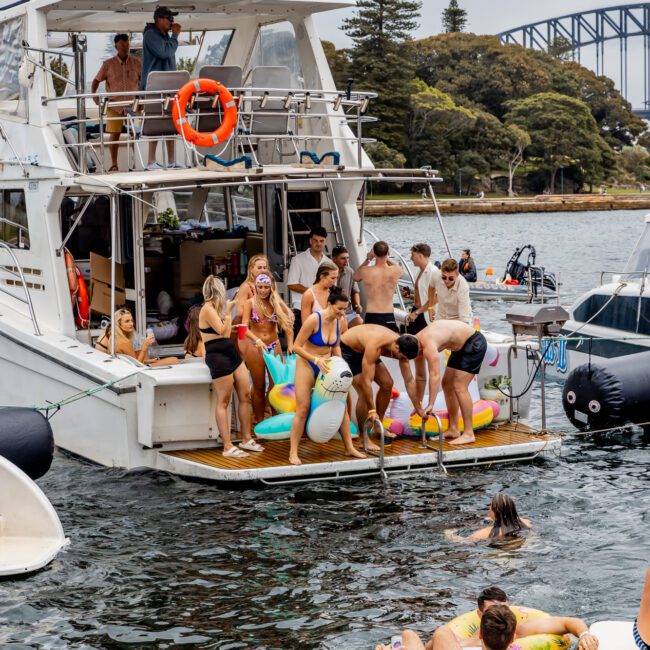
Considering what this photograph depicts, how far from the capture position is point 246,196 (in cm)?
1648

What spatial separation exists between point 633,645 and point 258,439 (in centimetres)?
552

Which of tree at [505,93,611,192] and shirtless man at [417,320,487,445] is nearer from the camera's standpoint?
shirtless man at [417,320,487,445]

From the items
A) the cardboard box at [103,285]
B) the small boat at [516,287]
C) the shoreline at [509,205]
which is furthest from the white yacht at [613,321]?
the shoreline at [509,205]

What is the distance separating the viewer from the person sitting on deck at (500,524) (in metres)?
10.4

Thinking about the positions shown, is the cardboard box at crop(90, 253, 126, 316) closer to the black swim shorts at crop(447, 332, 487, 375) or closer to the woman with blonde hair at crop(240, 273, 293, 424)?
the woman with blonde hair at crop(240, 273, 293, 424)

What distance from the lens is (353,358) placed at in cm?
1206

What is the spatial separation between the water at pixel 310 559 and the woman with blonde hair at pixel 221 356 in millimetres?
760

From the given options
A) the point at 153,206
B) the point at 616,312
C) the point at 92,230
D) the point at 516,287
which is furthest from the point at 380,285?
the point at 516,287

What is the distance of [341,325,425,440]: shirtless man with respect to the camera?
11.9m

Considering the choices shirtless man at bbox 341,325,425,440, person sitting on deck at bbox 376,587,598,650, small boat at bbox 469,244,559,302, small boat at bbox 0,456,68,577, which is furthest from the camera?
small boat at bbox 469,244,559,302

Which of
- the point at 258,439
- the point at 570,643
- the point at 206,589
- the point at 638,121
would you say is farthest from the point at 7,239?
the point at 638,121

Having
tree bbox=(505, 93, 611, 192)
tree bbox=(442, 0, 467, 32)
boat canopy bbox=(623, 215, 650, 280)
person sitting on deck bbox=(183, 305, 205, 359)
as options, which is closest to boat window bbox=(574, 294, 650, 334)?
boat canopy bbox=(623, 215, 650, 280)

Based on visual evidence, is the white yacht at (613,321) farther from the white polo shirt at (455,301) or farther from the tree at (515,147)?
the tree at (515,147)

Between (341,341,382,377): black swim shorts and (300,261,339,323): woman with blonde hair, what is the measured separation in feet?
1.53
